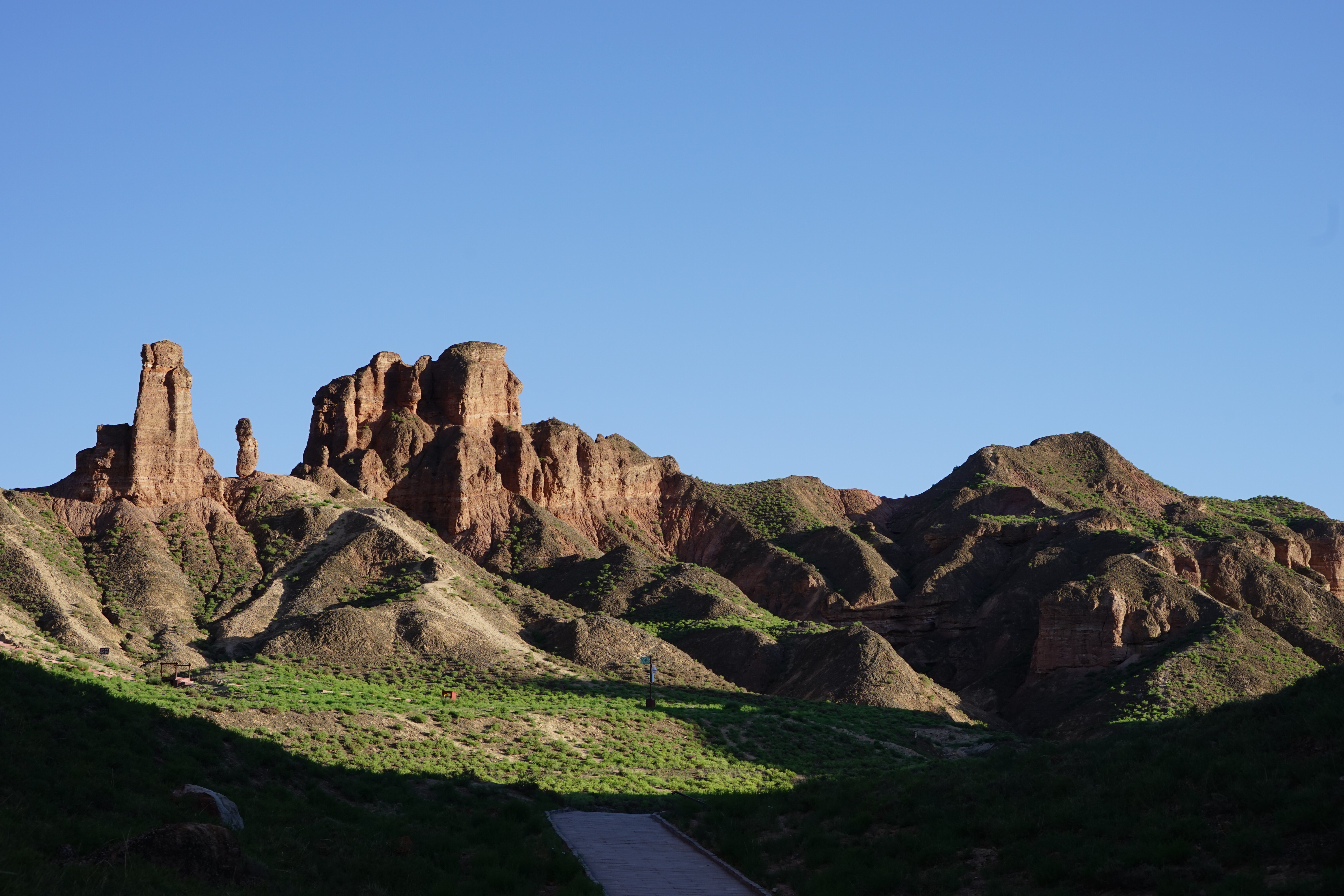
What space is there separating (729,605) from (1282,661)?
35.4m

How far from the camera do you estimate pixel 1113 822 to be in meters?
22.3

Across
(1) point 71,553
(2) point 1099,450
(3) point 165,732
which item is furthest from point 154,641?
(2) point 1099,450

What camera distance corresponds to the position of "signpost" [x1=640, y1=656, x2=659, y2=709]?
66.9m

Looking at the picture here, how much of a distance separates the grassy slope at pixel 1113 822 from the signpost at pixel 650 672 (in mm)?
37108

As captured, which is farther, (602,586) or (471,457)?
(471,457)

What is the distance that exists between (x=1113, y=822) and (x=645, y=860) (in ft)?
27.6

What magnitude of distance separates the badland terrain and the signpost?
0.85 metres

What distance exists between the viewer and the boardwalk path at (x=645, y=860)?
23.2 m

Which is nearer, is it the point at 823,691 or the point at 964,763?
the point at 964,763

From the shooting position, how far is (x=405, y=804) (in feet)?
112

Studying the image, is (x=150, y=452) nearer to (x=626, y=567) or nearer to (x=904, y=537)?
(x=626, y=567)

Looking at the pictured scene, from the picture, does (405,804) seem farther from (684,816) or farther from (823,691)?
(823,691)

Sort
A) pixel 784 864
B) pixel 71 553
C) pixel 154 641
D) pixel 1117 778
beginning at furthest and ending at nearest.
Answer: pixel 71 553, pixel 154 641, pixel 784 864, pixel 1117 778

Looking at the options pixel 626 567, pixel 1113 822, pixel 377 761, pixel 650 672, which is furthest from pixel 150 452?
pixel 1113 822
